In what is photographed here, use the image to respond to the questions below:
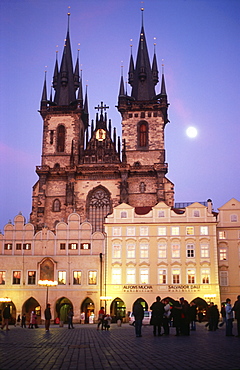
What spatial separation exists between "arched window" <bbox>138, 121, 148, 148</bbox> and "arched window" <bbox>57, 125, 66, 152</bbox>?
9760 millimetres

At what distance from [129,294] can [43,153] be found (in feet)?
86.3

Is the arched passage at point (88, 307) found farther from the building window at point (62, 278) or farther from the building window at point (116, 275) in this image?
the building window at point (116, 275)

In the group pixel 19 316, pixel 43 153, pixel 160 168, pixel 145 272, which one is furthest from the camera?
pixel 43 153

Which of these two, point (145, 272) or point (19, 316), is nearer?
point (19, 316)

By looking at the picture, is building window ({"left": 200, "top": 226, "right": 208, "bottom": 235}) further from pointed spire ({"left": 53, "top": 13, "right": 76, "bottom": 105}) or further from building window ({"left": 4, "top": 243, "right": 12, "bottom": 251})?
pointed spire ({"left": 53, "top": 13, "right": 76, "bottom": 105})

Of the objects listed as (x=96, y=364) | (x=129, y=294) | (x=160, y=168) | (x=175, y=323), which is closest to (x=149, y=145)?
(x=160, y=168)

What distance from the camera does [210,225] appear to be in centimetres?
4716

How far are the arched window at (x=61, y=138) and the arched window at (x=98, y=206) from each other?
26.5 ft

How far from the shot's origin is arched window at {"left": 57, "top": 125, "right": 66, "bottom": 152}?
215 feet

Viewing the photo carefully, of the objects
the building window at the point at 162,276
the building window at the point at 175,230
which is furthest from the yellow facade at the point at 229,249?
the building window at the point at 162,276

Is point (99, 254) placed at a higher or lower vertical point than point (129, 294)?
higher

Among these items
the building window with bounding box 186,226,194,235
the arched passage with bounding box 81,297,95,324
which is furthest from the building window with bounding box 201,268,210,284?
the arched passage with bounding box 81,297,95,324

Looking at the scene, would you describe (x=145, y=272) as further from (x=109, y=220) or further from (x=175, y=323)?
(x=175, y=323)

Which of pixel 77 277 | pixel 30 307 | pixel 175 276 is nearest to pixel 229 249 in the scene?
pixel 175 276
